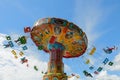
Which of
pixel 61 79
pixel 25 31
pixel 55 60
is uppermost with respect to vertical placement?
pixel 25 31

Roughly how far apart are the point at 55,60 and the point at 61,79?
105 inches

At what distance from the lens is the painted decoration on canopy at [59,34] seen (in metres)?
35.5

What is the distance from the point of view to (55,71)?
117ft

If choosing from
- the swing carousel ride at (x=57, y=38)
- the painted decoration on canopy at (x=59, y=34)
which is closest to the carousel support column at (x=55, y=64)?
the swing carousel ride at (x=57, y=38)

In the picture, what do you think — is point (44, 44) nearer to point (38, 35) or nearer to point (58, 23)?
point (38, 35)

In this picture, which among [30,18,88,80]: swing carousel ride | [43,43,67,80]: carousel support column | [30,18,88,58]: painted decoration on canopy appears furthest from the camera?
[30,18,88,58]: painted decoration on canopy

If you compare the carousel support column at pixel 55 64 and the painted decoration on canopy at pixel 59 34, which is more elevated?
the painted decoration on canopy at pixel 59 34

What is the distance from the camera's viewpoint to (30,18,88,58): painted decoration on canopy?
35.5m

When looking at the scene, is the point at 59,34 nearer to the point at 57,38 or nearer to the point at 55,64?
the point at 57,38

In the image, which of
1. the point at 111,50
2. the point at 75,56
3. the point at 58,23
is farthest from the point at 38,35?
the point at 111,50

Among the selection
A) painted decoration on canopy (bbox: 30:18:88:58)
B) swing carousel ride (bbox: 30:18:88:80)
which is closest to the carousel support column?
swing carousel ride (bbox: 30:18:88:80)

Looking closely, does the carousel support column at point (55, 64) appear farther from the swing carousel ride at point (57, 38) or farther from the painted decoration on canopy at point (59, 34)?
the painted decoration on canopy at point (59, 34)

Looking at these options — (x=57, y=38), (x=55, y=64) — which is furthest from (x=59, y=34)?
(x=55, y=64)

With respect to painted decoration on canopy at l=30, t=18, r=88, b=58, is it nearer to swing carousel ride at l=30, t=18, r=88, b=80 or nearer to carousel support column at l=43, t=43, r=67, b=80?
swing carousel ride at l=30, t=18, r=88, b=80
